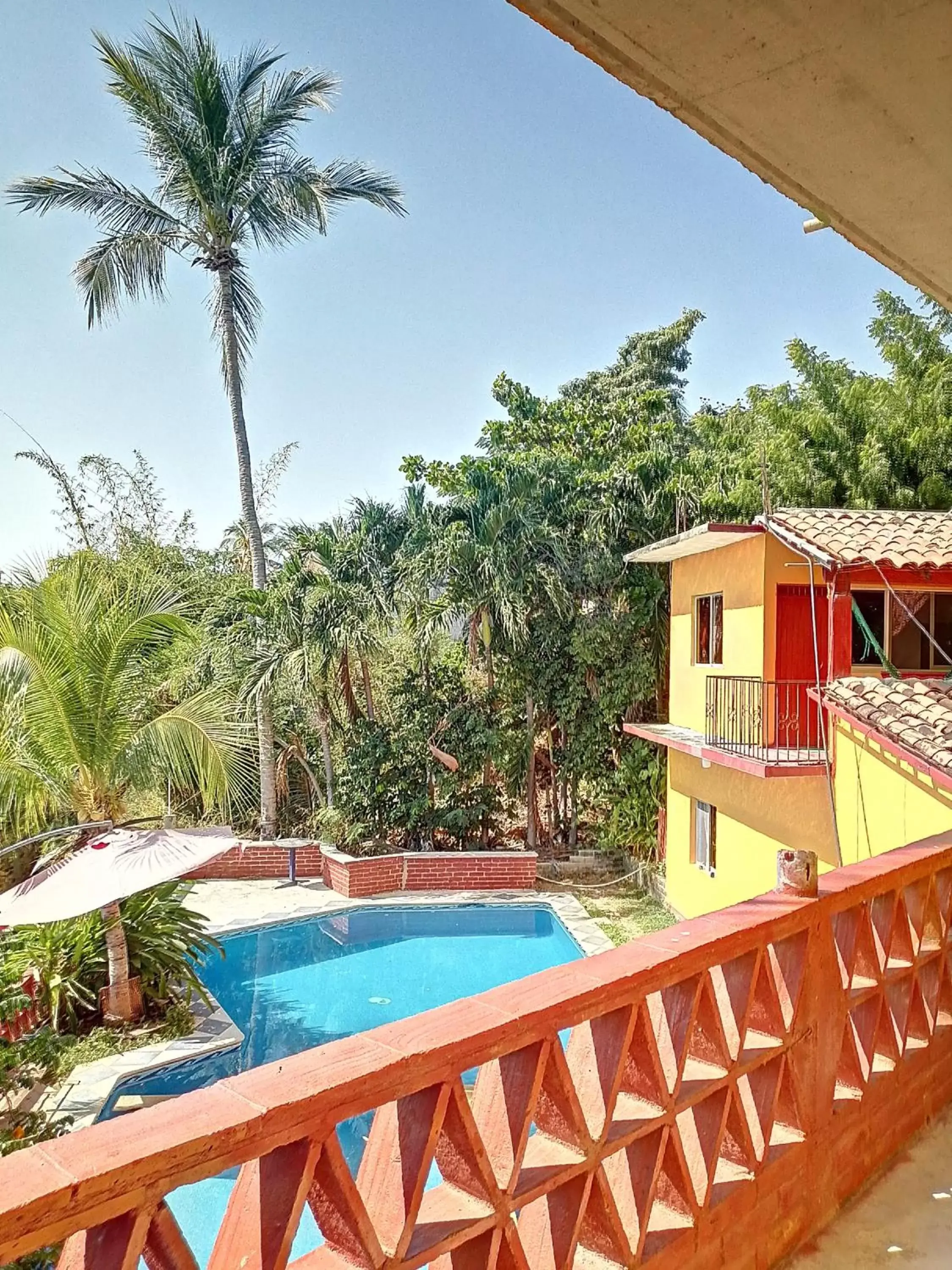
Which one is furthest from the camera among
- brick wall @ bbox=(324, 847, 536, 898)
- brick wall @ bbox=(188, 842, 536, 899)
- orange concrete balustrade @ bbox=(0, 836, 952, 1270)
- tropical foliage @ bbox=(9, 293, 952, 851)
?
brick wall @ bbox=(324, 847, 536, 898)

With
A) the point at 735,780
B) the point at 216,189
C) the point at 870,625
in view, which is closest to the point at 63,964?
the point at 735,780

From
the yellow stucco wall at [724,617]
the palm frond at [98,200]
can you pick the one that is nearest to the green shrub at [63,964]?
the yellow stucco wall at [724,617]

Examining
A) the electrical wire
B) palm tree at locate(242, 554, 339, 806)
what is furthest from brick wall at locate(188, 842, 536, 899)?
palm tree at locate(242, 554, 339, 806)

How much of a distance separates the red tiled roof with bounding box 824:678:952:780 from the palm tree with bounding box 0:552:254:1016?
6.48 meters

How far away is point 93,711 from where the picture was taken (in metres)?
7.87

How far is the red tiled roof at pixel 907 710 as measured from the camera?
264 inches

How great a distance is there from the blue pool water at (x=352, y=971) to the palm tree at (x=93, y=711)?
61.2 inches

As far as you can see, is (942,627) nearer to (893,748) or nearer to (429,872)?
(893,748)

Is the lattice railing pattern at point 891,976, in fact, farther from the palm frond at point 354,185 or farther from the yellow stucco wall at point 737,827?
the palm frond at point 354,185

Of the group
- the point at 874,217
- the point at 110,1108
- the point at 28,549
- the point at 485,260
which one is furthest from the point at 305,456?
the point at 874,217

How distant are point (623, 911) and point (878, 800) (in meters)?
5.42

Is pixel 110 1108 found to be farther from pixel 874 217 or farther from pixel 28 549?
pixel 874 217

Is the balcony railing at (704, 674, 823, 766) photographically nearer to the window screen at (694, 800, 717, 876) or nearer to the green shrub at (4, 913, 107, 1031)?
the window screen at (694, 800, 717, 876)

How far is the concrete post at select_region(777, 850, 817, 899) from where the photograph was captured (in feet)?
7.20
